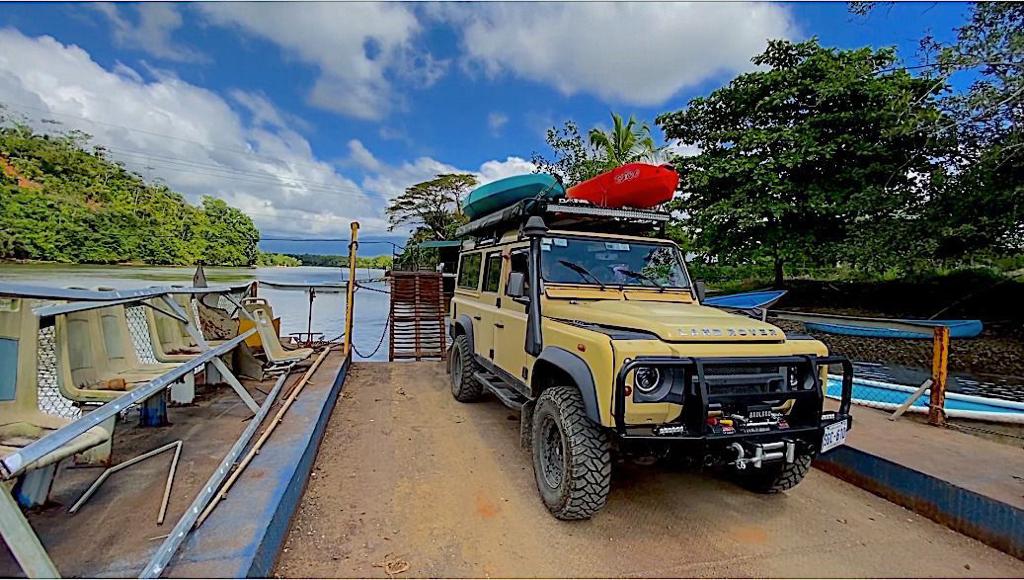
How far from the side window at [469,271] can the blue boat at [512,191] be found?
1.87 ft

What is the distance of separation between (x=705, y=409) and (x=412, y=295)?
8.89 m

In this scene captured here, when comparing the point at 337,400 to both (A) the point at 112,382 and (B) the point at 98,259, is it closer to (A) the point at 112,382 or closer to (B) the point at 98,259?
(A) the point at 112,382

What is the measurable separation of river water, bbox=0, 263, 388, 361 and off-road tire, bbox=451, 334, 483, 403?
3782 millimetres

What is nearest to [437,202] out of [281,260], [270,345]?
[281,260]

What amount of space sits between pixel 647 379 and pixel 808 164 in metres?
13.6

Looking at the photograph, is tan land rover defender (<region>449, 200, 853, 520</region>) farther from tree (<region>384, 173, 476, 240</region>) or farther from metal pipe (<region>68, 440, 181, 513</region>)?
tree (<region>384, 173, 476, 240</region>)

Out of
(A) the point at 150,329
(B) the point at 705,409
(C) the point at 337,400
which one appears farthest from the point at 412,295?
(B) the point at 705,409

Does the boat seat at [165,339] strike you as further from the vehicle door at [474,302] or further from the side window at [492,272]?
the side window at [492,272]

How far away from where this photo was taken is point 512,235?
15.0 feet

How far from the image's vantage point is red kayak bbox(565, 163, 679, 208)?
169 inches

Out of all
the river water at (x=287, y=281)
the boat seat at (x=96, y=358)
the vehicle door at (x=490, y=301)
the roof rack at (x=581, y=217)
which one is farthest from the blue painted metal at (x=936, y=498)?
the river water at (x=287, y=281)

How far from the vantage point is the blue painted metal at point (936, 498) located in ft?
8.63

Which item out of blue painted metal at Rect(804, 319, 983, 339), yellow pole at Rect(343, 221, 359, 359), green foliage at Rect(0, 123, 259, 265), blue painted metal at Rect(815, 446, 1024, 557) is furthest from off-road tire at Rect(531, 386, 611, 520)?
green foliage at Rect(0, 123, 259, 265)

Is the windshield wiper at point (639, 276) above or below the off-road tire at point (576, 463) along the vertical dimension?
above
